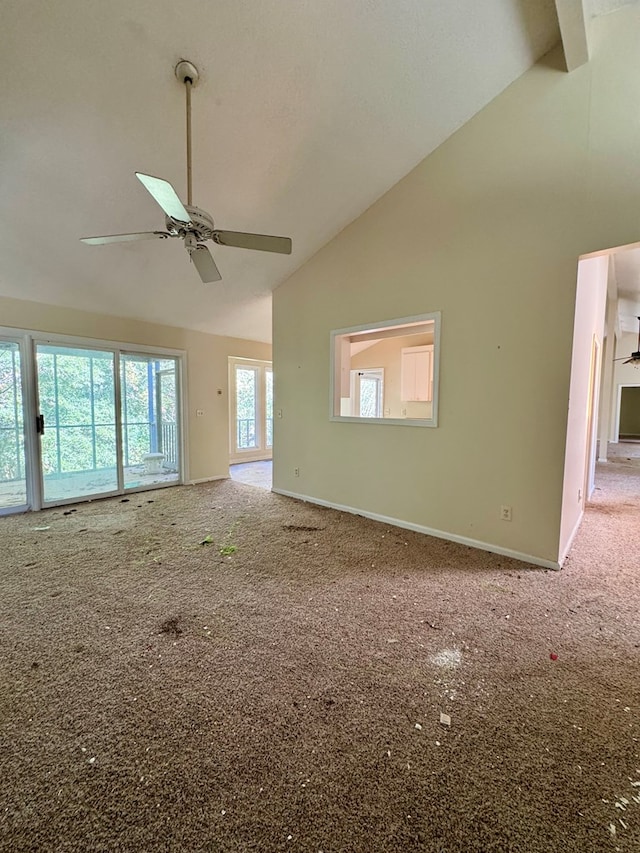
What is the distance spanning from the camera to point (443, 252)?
10.8 ft

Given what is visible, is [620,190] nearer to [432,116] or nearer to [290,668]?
[432,116]

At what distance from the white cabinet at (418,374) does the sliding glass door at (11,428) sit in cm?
476

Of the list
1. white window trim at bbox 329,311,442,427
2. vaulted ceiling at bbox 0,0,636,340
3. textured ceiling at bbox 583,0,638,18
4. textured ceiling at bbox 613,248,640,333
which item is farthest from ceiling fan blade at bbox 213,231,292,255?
textured ceiling at bbox 613,248,640,333

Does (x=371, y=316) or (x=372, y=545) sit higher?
(x=371, y=316)

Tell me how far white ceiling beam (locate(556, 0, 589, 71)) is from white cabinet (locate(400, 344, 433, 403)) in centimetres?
284

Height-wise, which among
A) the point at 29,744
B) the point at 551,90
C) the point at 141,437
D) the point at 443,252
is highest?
the point at 551,90

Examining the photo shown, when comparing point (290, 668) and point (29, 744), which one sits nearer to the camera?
point (29, 744)

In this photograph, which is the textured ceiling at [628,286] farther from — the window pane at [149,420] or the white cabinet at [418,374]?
the window pane at [149,420]

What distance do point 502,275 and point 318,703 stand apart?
10.6ft

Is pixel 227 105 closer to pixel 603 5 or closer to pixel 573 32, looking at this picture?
pixel 573 32

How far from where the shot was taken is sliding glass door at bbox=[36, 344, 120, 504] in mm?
4229

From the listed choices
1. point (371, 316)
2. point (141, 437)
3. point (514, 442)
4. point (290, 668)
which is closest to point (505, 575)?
point (514, 442)

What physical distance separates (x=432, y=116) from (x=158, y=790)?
176 inches

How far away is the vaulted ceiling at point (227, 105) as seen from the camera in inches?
83.2
